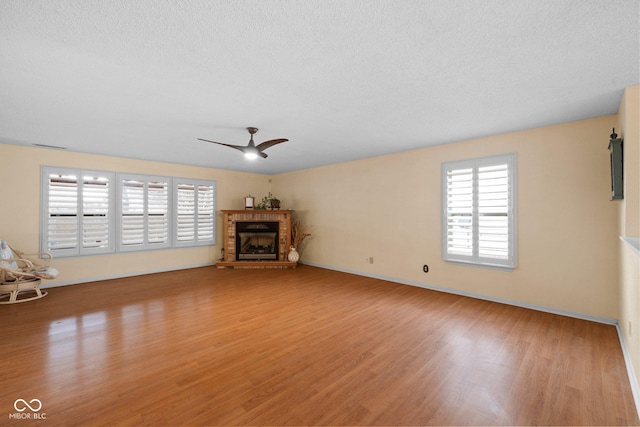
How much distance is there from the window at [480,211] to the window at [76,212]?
6560 mm

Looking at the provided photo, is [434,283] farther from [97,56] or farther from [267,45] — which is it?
[97,56]

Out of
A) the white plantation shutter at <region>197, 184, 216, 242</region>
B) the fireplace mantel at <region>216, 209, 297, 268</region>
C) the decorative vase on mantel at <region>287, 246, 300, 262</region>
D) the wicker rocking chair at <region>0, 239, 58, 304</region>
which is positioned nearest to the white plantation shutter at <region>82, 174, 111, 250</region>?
the wicker rocking chair at <region>0, 239, 58, 304</region>

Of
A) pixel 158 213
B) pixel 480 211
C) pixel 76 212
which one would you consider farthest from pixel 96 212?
pixel 480 211

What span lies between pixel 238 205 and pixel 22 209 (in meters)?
4.08

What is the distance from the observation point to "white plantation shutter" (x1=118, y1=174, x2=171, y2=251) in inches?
226

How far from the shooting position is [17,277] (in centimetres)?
412

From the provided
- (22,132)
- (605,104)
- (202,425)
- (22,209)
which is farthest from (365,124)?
(22,209)

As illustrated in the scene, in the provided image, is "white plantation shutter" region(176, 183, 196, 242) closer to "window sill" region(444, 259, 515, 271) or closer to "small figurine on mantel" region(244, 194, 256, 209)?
"small figurine on mantel" region(244, 194, 256, 209)

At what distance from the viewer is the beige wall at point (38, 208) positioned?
182 inches

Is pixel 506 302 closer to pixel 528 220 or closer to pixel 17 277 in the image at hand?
pixel 528 220

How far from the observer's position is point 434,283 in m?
4.79

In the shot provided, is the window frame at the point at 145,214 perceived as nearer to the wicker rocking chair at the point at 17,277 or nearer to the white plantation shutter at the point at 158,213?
the white plantation shutter at the point at 158,213

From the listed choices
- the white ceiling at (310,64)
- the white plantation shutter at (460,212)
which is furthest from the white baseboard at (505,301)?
the white ceiling at (310,64)

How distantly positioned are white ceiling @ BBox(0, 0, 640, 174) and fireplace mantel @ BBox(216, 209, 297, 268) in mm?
3355
